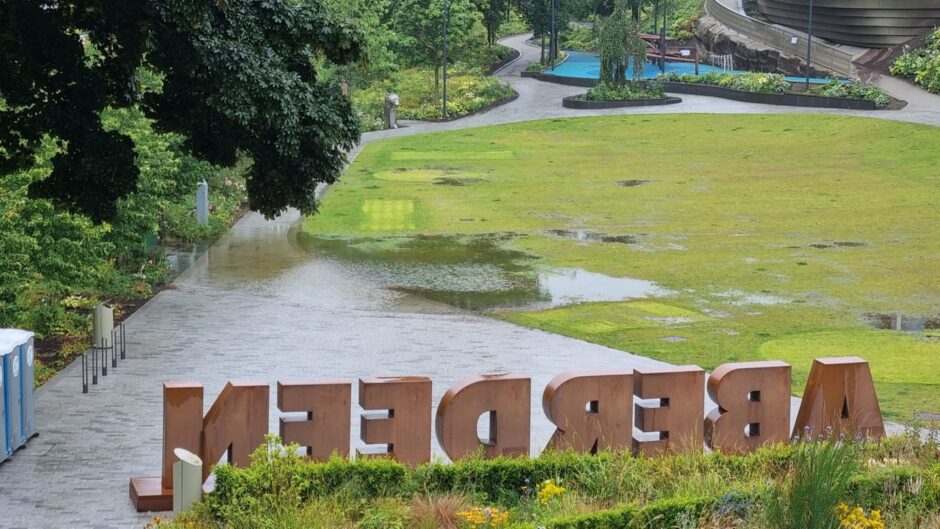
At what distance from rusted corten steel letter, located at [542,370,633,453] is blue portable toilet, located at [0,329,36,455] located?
20.3 ft

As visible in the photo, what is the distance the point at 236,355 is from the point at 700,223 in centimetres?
1740

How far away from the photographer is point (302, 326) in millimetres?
23031

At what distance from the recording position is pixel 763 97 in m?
57.9

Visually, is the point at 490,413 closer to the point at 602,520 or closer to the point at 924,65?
the point at 602,520

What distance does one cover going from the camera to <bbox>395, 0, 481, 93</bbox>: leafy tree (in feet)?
207

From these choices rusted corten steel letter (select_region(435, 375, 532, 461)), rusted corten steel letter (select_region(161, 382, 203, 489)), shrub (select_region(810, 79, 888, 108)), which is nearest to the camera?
rusted corten steel letter (select_region(161, 382, 203, 489))

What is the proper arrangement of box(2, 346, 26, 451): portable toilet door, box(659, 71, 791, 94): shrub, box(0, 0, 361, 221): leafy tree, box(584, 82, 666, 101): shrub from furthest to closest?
1. box(584, 82, 666, 101): shrub
2. box(659, 71, 791, 94): shrub
3. box(0, 0, 361, 221): leafy tree
4. box(2, 346, 26, 451): portable toilet door

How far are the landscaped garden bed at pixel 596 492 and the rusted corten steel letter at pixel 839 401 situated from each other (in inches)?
24.0

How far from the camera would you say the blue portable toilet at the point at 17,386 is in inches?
594

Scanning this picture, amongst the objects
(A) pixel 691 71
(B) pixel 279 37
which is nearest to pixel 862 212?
(B) pixel 279 37

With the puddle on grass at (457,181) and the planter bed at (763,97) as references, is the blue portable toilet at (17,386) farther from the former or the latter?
the planter bed at (763,97)

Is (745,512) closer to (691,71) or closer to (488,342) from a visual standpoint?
(488,342)

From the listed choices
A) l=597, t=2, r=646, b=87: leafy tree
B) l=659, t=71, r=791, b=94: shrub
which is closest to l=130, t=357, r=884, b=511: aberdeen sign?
l=597, t=2, r=646, b=87: leafy tree

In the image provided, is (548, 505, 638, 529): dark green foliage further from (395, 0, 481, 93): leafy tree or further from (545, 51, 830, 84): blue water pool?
(545, 51, 830, 84): blue water pool
